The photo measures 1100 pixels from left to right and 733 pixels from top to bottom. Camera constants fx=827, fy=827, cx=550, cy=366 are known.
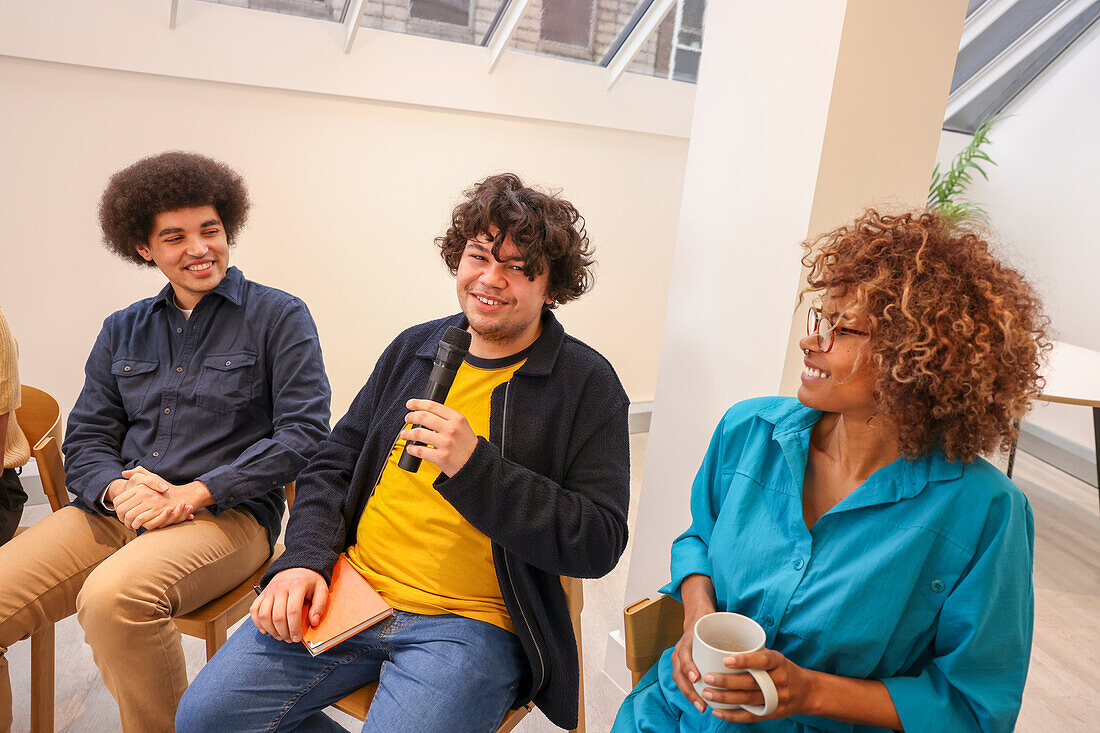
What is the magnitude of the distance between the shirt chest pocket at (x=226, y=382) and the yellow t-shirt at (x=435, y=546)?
0.53 meters

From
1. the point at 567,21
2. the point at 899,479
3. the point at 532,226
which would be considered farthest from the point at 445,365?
the point at 567,21

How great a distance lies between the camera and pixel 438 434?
4.66 ft

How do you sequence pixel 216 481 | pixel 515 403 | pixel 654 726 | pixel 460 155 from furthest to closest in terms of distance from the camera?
1. pixel 460 155
2. pixel 216 481
3. pixel 515 403
4. pixel 654 726

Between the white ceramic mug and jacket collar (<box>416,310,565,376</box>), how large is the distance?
664mm

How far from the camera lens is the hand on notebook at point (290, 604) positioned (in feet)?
4.96

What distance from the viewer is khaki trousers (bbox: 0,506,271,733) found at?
167 cm

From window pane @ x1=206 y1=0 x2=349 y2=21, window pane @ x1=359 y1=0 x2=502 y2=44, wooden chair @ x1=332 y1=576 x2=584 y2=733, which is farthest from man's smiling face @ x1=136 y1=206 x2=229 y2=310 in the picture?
window pane @ x1=359 y1=0 x2=502 y2=44

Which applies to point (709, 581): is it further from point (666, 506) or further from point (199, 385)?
point (199, 385)

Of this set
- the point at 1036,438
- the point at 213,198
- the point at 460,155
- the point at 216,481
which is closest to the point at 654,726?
the point at 216,481

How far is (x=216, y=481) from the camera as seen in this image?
1.88 meters

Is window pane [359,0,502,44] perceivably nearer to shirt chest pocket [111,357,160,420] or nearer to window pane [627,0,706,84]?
window pane [627,0,706,84]

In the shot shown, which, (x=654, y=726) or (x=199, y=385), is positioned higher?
(x=199, y=385)

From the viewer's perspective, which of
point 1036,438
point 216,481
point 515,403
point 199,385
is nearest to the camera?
point 515,403

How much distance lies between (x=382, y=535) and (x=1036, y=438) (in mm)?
4702
